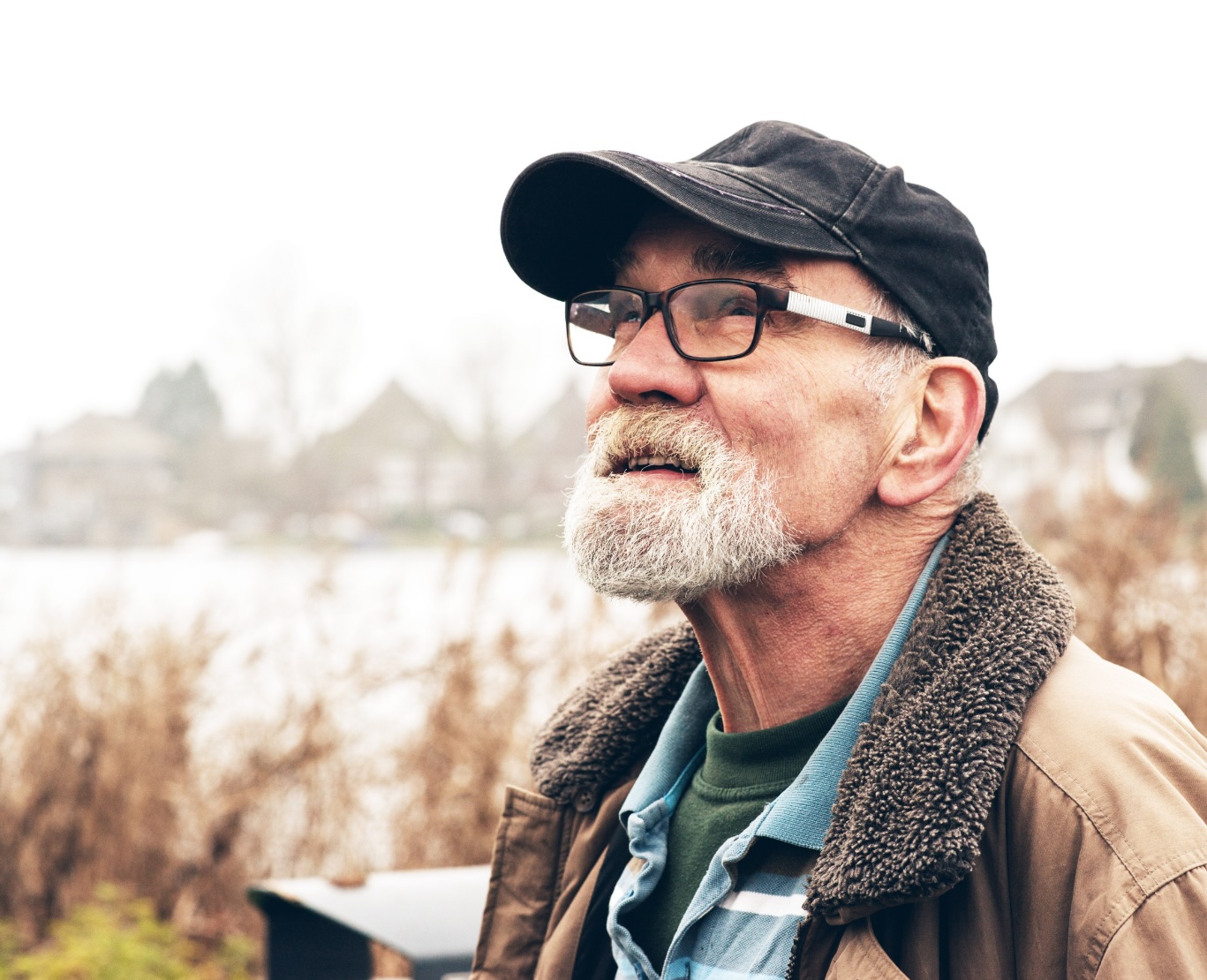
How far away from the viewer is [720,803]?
1928 mm

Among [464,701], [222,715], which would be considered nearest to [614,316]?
[464,701]

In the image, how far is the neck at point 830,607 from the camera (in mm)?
1866

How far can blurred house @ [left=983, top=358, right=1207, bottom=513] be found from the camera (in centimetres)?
707

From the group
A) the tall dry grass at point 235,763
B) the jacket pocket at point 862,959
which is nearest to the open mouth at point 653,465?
the jacket pocket at point 862,959

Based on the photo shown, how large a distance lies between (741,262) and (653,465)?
35cm

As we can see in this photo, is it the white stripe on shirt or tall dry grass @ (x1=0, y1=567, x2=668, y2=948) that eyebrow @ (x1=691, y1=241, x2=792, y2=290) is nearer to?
the white stripe on shirt

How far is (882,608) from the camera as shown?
187 centimetres

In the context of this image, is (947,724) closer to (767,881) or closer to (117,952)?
(767,881)

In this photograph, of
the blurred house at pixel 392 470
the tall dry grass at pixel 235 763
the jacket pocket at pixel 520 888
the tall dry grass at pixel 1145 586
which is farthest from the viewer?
the blurred house at pixel 392 470

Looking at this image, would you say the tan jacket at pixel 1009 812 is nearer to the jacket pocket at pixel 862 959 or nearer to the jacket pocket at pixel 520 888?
the jacket pocket at pixel 862 959

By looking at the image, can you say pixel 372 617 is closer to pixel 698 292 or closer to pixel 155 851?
pixel 155 851

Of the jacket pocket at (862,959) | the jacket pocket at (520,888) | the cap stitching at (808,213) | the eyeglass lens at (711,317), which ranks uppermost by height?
the cap stitching at (808,213)

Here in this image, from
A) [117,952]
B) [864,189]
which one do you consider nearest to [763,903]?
[864,189]

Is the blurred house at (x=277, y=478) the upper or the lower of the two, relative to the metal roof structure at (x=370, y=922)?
upper
